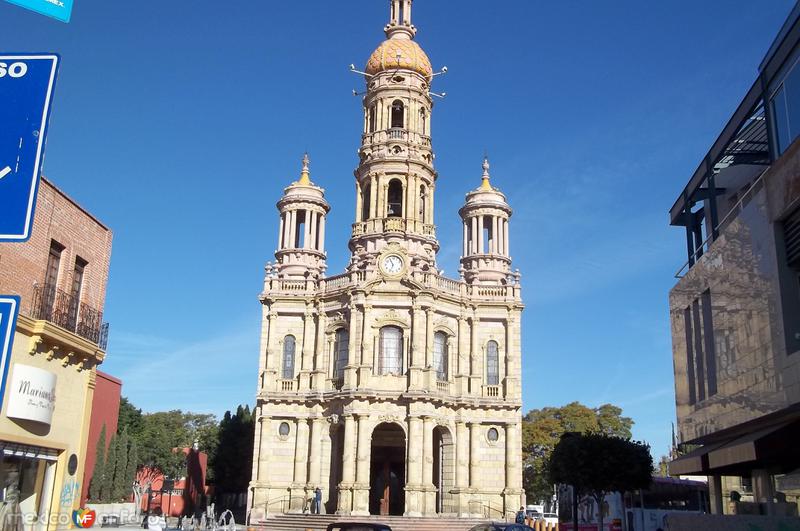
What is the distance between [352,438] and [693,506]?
713 inches

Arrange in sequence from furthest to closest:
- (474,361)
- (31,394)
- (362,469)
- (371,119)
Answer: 1. (371,119)
2. (474,361)
3. (362,469)
4. (31,394)

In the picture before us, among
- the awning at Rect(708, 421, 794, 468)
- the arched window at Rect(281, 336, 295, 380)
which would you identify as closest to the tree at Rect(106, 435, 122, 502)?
the arched window at Rect(281, 336, 295, 380)

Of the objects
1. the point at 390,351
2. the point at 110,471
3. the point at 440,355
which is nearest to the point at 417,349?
the point at 390,351

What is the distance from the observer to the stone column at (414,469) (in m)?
42.5

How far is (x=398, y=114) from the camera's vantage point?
53.6m

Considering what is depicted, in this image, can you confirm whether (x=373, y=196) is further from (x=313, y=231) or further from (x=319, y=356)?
(x=319, y=356)

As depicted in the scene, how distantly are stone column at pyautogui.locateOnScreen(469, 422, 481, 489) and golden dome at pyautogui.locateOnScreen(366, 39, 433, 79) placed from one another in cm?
2332

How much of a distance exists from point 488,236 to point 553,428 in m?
19.0

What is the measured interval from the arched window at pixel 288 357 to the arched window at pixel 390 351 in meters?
5.47

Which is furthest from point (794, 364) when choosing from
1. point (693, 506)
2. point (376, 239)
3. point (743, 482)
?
point (376, 239)

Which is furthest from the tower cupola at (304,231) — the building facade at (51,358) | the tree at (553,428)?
the building facade at (51,358)

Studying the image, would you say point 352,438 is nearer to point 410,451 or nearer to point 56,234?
point 410,451

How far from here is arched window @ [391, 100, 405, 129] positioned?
52750 mm

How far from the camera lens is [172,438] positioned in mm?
64438
